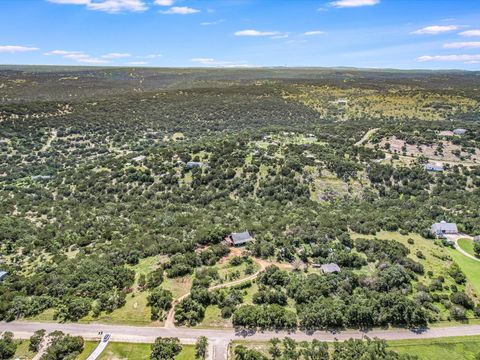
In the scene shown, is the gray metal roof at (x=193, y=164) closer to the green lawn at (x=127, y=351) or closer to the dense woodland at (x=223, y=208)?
the dense woodland at (x=223, y=208)

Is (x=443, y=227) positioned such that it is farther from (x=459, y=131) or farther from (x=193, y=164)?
(x=459, y=131)

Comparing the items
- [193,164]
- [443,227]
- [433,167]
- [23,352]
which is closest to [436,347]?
[443,227]

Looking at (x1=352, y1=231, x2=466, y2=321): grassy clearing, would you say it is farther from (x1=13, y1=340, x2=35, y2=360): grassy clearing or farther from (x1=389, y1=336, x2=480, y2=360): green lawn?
(x1=13, y1=340, x2=35, y2=360): grassy clearing

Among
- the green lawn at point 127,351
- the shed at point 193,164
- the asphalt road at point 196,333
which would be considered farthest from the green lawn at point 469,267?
the shed at point 193,164

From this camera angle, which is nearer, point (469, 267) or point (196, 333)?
point (196, 333)

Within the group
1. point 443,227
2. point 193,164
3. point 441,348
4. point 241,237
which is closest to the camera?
point 441,348

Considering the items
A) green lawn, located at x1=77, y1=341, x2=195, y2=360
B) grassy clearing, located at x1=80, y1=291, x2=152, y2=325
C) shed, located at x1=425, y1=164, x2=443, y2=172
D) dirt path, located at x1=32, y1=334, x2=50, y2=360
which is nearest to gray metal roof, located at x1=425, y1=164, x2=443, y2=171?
shed, located at x1=425, y1=164, x2=443, y2=172
